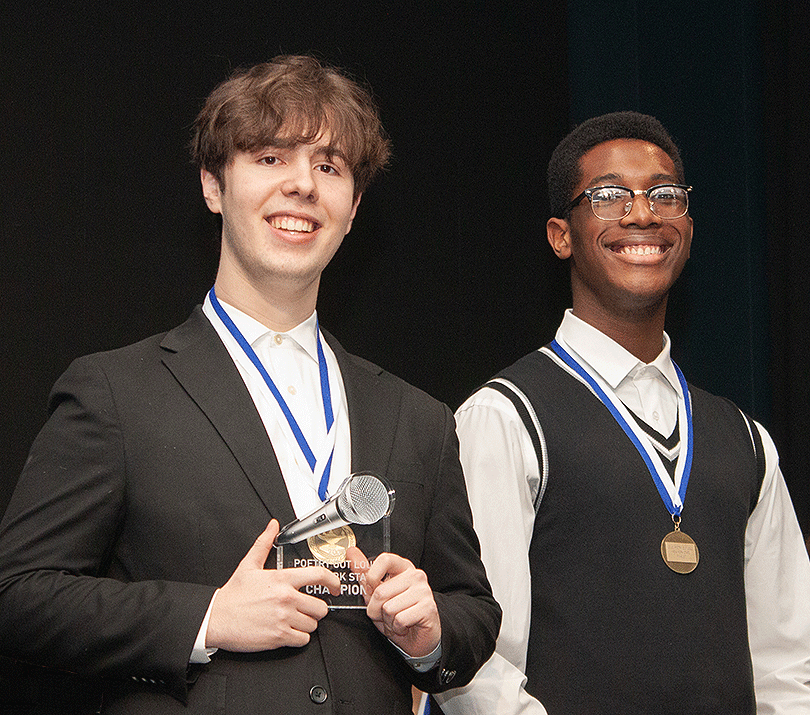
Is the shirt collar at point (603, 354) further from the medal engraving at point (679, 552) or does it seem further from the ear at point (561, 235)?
the medal engraving at point (679, 552)

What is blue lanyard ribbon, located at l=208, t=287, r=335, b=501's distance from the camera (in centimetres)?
185

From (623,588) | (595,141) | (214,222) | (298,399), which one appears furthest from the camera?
(214,222)

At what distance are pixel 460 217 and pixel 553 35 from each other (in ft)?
2.67

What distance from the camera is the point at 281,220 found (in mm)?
2064

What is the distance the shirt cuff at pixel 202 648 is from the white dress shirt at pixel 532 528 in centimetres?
68

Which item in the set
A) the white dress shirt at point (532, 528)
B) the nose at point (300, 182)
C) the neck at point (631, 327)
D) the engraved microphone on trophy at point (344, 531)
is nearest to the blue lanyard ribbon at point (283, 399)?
the engraved microphone on trophy at point (344, 531)

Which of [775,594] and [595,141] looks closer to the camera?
[775,594]

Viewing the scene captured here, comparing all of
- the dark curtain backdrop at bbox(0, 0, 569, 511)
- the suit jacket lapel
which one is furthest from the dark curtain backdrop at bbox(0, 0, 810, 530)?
the suit jacket lapel

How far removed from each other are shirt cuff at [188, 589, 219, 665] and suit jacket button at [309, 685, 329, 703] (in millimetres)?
176

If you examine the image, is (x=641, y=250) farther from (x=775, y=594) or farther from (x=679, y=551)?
(x=775, y=594)

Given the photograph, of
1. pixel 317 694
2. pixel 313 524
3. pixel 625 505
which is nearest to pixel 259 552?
pixel 313 524

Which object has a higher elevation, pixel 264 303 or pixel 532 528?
pixel 264 303

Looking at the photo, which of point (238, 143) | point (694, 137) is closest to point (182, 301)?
point (238, 143)

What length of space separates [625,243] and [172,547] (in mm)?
1370
